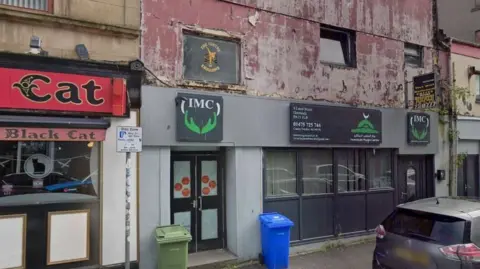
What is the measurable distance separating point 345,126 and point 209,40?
410cm

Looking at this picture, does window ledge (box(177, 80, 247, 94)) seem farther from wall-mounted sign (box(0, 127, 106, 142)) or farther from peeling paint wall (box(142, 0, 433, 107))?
wall-mounted sign (box(0, 127, 106, 142))

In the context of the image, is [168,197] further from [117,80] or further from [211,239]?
[117,80]

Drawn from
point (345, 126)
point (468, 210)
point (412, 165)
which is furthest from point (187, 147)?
point (412, 165)

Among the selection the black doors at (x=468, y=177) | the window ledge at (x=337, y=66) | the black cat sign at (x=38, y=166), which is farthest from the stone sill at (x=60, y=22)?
the black doors at (x=468, y=177)

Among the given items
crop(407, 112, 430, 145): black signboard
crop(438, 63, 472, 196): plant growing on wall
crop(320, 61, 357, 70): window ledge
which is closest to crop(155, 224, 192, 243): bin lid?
crop(320, 61, 357, 70): window ledge

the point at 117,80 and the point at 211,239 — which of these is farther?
the point at 211,239

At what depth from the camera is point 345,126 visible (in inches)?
368

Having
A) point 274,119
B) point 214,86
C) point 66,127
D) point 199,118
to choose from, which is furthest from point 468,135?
point 66,127

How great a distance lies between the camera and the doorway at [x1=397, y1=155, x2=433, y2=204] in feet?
35.2

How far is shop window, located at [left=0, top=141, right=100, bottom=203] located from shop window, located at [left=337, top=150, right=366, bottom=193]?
6.00 meters

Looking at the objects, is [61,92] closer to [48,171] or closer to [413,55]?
[48,171]

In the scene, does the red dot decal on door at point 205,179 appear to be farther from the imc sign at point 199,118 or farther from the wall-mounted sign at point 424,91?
the wall-mounted sign at point 424,91

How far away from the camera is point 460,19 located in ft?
48.4

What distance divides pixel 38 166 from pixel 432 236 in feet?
20.9
